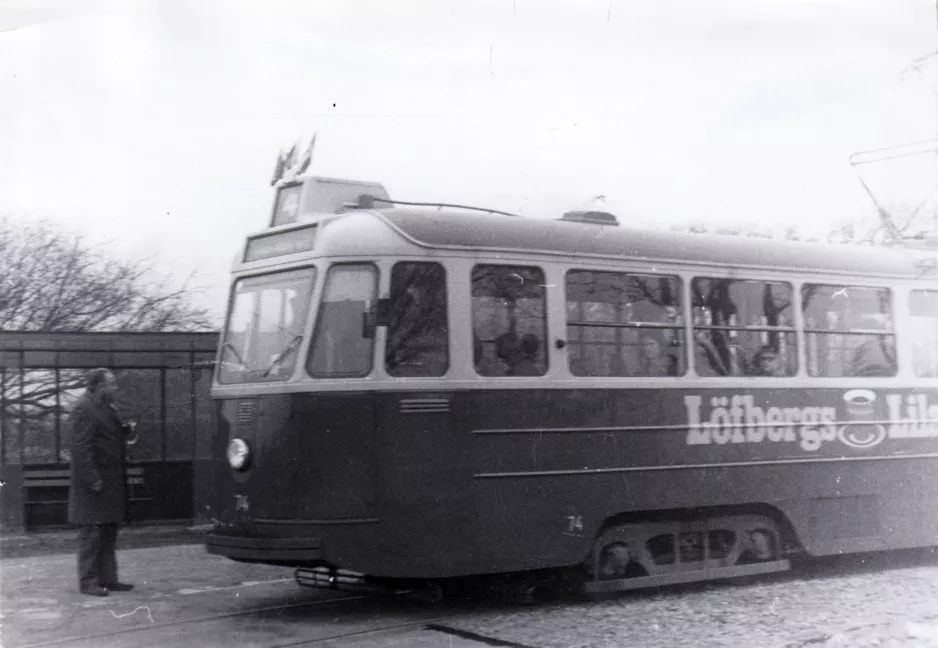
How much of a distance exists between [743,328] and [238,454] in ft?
13.6

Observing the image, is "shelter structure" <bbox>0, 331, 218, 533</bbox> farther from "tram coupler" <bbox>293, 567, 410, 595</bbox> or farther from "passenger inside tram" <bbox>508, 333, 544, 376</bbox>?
"passenger inside tram" <bbox>508, 333, 544, 376</bbox>

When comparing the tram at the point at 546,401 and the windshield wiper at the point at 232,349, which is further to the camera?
the windshield wiper at the point at 232,349

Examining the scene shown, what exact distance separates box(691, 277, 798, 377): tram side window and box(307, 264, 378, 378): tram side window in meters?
2.76

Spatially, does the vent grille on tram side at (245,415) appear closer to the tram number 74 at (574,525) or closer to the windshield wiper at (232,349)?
the windshield wiper at (232,349)

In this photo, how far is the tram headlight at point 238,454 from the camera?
336 inches

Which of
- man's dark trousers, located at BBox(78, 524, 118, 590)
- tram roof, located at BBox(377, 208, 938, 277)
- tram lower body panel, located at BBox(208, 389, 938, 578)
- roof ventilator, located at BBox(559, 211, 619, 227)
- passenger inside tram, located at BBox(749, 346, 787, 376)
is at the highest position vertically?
roof ventilator, located at BBox(559, 211, 619, 227)

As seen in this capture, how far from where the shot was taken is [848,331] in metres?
10.5

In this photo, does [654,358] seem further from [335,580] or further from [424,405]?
[335,580]

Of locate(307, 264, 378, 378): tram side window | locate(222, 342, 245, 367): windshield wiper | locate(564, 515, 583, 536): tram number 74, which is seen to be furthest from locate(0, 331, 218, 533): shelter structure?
locate(564, 515, 583, 536): tram number 74

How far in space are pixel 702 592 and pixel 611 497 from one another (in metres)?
1.21

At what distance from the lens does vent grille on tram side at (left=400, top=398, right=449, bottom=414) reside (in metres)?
8.36

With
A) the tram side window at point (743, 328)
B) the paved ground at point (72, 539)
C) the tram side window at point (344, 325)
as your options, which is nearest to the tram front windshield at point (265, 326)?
the tram side window at point (344, 325)

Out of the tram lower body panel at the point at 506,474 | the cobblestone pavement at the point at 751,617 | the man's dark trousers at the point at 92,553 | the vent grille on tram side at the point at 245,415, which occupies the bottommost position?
the cobblestone pavement at the point at 751,617

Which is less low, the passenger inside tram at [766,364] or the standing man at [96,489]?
the passenger inside tram at [766,364]
